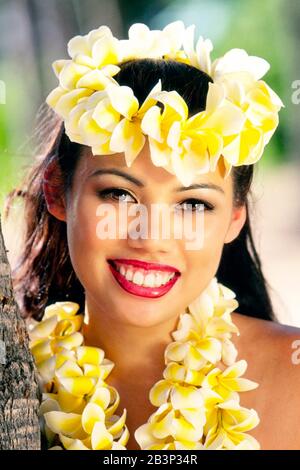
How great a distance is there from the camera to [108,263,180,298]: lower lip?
247cm

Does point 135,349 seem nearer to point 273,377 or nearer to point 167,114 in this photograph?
point 273,377

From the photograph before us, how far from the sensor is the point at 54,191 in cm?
278

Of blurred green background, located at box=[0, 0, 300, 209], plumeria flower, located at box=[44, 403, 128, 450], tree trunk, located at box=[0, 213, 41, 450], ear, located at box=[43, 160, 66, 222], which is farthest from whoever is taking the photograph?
blurred green background, located at box=[0, 0, 300, 209]

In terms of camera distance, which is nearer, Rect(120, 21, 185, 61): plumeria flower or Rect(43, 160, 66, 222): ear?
Rect(120, 21, 185, 61): plumeria flower

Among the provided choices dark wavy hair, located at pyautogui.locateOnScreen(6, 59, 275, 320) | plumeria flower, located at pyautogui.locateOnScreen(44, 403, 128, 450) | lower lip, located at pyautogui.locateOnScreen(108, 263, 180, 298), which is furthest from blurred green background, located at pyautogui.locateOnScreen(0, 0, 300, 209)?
plumeria flower, located at pyautogui.locateOnScreen(44, 403, 128, 450)

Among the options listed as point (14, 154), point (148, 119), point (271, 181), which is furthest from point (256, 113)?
point (271, 181)

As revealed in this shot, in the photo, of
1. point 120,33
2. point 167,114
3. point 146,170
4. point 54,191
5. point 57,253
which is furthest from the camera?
point 120,33

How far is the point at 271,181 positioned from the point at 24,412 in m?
4.87

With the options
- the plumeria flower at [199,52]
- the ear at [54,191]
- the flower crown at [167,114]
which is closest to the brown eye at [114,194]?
the flower crown at [167,114]

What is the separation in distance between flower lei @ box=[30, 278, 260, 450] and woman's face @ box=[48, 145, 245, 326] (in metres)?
0.12

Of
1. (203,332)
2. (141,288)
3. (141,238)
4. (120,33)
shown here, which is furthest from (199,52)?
(120,33)

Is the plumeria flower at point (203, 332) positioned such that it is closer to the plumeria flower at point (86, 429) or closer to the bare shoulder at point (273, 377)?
the bare shoulder at point (273, 377)

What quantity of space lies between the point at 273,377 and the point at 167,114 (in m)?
0.83

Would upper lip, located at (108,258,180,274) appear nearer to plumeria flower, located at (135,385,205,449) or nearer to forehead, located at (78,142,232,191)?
forehead, located at (78,142,232,191)
